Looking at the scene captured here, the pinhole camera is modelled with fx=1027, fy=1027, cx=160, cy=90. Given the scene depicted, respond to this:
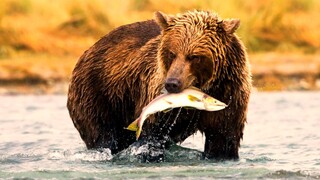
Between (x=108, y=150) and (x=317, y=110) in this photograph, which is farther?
(x=317, y=110)

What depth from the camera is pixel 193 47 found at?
891 cm

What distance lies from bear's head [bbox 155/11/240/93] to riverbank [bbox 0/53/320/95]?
977 centimetres

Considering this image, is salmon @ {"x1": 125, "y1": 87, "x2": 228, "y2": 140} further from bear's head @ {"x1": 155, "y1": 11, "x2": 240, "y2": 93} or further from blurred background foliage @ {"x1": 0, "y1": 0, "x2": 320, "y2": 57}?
blurred background foliage @ {"x1": 0, "y1": 0, "x2": 320, "y2": 57}

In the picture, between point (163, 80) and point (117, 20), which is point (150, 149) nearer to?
point (163, 80)

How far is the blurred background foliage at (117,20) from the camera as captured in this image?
68.7 feet

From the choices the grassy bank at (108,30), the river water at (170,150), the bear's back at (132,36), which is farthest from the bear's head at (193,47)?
the grassy bank at (108,30)

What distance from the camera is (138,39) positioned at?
10.4 meters

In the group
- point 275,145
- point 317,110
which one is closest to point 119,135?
point 275,145

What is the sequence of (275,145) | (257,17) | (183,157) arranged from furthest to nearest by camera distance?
(257,17), (275,145), (183,157)

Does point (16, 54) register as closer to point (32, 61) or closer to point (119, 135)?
point (32, 61)

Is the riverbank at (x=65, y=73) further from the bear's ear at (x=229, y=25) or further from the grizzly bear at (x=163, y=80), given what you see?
the bear's ear at (x=229, y=25)

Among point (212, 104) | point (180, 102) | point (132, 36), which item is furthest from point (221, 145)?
point (132, 36)

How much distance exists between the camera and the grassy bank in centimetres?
1966

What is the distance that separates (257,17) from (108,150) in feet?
39.2
